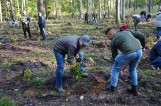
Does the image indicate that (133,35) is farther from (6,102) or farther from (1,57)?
(1,57)

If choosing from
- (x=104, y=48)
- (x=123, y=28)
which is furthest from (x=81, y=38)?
(x=104, y=48)

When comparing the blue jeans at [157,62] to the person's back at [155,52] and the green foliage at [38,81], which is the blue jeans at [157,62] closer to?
the person's back at [155,52]

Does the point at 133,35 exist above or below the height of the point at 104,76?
above

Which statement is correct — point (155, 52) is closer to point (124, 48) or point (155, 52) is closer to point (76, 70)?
point (76, 70)

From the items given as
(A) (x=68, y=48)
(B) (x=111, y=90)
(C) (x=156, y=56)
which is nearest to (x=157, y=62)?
(C) (x=156, y=56)

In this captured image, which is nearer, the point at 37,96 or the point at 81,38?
the point at 81,38

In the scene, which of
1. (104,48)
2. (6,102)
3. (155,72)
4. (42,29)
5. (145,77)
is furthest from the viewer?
(42,29)

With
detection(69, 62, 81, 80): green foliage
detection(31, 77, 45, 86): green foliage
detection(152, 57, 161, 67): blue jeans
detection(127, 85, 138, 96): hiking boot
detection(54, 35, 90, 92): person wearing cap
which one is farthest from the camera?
detection(152, 57, 161, 67): blue jeans

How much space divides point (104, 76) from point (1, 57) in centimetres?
604

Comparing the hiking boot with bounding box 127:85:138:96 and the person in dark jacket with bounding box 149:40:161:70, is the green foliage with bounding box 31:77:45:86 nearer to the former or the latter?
the hiking boot with bounding box 127:85:138:96

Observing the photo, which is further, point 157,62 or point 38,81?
point 157,62

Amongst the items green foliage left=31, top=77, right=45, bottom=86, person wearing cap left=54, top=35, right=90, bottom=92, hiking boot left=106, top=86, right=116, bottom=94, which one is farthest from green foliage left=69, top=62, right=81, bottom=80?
hiking boot left=106, top=86, right=116, bottom=94

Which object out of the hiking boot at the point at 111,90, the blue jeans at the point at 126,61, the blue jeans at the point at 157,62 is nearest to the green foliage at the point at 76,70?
the hiking boot at the point at 111,90

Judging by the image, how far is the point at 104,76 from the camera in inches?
324
